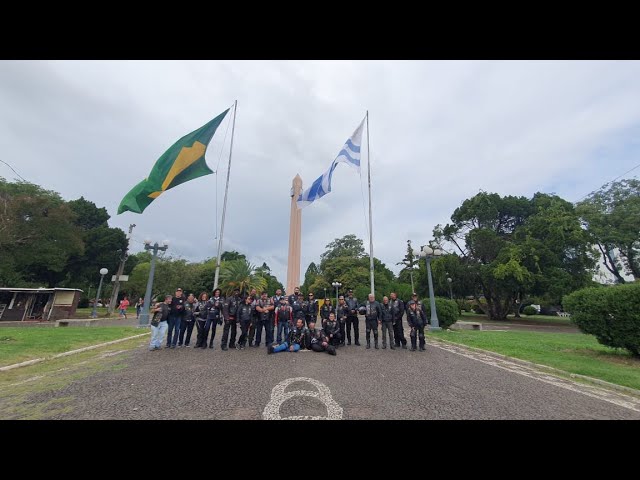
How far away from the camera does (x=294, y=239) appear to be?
33.8 meters

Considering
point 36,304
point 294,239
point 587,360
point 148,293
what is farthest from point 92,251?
point 587,360

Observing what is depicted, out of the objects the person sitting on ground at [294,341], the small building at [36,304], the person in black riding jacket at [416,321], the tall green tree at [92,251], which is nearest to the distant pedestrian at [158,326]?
the person sitting on ground at [294,341]

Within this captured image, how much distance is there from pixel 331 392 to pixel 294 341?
14.4 ft

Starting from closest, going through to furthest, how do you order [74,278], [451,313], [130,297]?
1. [451,313]
2. [74,278]
3. [130,297]

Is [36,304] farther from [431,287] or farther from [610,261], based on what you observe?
[610,261]

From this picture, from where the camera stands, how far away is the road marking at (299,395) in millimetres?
3861

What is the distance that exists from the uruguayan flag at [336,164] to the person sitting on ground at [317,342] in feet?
26.6

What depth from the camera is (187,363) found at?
6.99 metres

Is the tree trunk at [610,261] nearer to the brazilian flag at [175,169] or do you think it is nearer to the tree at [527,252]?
the tree at [527,252]
